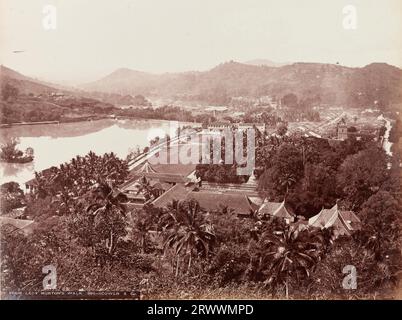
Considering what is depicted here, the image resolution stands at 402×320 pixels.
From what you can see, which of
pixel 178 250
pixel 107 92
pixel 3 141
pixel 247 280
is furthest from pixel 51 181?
pixel 247 280

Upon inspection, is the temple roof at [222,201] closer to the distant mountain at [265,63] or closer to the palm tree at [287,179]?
the palm tree at [287,179]

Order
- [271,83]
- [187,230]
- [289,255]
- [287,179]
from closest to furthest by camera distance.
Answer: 1. [289,255]
2. [187,230]
3. [287,179]
4. [271,83]

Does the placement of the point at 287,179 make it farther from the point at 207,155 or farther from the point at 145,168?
the point at 145,168

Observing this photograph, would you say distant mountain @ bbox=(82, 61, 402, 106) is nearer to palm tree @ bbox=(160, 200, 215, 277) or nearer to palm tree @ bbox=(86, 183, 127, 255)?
palm tree @ bbox=(86, 183, 127, 255)

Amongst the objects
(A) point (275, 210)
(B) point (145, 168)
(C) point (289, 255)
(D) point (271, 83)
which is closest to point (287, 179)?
(A) point (275, 210)

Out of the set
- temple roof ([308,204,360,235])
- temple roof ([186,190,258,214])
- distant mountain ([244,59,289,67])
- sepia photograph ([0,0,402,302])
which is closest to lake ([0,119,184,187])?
sepia photograph ([0,0,402,302])

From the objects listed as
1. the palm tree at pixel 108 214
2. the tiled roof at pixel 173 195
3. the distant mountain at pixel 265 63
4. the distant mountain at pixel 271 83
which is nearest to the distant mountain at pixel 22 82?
the distant mountain at pixel 271 83
